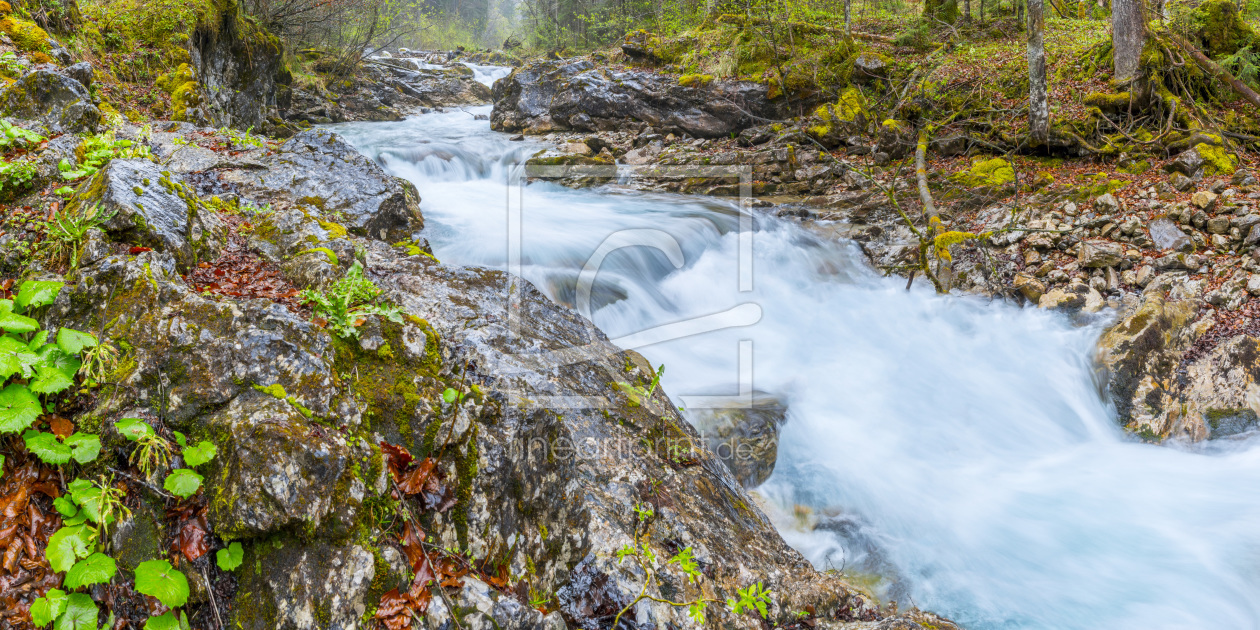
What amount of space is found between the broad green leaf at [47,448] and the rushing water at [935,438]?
439 centimetres

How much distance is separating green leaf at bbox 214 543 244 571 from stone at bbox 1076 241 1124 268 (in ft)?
28.7

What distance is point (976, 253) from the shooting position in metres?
7.98

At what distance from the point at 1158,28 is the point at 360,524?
1332cm

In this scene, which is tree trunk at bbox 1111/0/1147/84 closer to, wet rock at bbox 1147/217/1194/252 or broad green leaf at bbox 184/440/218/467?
wet rock at bbox 1147/217/1194/252

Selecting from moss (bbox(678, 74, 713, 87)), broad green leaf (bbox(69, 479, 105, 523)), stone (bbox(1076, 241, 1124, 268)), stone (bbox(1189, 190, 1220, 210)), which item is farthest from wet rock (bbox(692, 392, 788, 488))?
moss (bbox(678, 74, 713, 87))

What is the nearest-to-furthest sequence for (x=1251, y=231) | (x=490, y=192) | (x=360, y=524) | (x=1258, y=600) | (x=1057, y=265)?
(x=360, y=524), (x=1258, y=600), (x=1251, y=231), (x=1057, y=265), (x=490, y=192)

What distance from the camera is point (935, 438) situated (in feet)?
18.7

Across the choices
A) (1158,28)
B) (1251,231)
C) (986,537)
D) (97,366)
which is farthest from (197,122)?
(1158,28)

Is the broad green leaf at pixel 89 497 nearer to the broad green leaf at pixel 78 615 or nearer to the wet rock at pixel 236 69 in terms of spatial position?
the broad green leaf at pixel 78 615

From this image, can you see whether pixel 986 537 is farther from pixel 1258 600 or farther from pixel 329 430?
pixel 329 430

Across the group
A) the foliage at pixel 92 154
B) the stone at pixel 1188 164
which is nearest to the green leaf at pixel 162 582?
the foliage at pixel 92 154

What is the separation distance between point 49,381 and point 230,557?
3.49 ft

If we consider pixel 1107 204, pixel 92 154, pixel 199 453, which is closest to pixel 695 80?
pixel 1107 204

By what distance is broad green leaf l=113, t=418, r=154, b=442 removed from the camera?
7.55 feet
